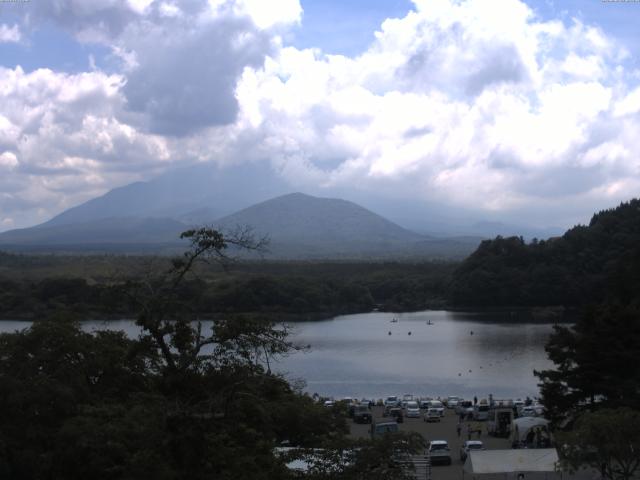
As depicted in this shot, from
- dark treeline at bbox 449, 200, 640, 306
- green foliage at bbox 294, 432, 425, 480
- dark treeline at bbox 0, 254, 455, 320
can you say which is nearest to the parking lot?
green foliage at bbox 294, 432, 425, 480

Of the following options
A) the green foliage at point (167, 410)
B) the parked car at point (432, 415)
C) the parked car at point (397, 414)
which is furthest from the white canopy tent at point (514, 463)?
the parked car at point (432, 415)

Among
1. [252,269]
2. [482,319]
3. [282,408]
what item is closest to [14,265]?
[252,269]

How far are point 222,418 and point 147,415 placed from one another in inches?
22.8

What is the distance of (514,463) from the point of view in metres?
10.8

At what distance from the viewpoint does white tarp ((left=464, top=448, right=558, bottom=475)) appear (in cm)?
1071

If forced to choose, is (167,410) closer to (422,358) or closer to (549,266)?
(422,358)

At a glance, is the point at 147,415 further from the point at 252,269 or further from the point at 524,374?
the point at 252,269

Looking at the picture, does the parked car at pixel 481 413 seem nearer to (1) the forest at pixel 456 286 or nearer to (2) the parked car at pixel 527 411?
(2) the parked car at pixel 527 411

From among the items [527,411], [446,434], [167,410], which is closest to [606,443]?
[167,410]

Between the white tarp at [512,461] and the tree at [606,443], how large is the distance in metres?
1.40

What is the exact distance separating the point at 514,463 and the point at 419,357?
25294mm

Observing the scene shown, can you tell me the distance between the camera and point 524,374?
1142 inches

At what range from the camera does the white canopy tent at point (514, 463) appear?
1070 centimetres

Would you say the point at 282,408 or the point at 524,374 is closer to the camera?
the point at 282,408
